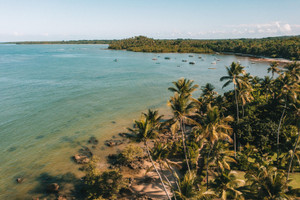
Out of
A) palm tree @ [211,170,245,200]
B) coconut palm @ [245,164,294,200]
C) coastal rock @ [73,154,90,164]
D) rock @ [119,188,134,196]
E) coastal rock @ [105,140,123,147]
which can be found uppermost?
coconut palm @ [245,164,294,200]

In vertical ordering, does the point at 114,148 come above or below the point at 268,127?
below

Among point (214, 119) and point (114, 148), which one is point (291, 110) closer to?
point (214, 119)

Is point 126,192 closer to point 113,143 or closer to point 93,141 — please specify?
point 113,143

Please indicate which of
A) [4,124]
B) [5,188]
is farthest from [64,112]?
[5,188]

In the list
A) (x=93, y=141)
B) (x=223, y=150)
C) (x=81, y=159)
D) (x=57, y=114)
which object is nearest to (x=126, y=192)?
(x=81, y=159)

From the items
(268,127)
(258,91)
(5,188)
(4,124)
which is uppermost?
(258,91)

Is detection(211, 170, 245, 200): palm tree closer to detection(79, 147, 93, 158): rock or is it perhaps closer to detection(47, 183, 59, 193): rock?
detection(47, 183, 59, 193): rock

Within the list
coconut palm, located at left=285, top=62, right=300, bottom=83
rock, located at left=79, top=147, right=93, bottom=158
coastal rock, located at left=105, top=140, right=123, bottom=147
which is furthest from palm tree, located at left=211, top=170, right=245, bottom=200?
coconut palm, located at left=285, top=62, right=300, bottom=83
